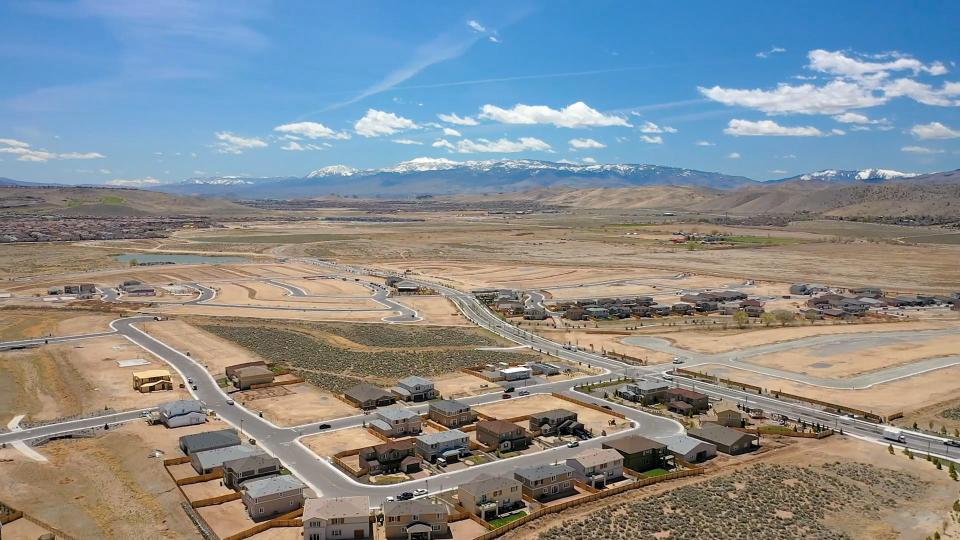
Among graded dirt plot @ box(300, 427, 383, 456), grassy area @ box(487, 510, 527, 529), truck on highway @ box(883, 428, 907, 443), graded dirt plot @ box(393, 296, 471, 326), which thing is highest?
truck on highway @ box(883, 428, 907, 443)

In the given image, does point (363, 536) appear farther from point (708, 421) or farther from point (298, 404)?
point (708, 421)

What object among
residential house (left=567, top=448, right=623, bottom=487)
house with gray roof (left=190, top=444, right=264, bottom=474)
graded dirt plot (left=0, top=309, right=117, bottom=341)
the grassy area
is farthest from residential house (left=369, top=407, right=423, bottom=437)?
graded dirt plot (left=0, top=309, right=117, bottom=341)

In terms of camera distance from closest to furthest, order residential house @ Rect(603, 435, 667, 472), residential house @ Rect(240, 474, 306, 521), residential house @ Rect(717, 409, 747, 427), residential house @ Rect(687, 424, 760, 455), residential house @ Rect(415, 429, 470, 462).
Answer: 1. residential house @ Rect(240, 474, 306, 521)
2. residential house @ Rect(603, 435, 667, 472)
3. residential house @ Rect(415, 429, 470, 462)
4. residential house @ Rect(687, 424, 760, 455)
5. residential house @ Rect(717, 409, 747, 427)

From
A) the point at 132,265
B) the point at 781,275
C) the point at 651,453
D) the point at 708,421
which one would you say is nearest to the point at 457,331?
the point at 708,421

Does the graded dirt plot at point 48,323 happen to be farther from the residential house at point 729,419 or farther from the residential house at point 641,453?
the residential house at point 729,419

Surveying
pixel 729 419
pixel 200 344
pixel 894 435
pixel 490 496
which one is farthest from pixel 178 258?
pixel 894 435

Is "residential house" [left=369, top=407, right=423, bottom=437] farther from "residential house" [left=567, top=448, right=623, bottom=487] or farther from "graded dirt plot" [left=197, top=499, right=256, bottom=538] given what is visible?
"graded dirt plot" [left=197, top=499, right=256, bottom=538]

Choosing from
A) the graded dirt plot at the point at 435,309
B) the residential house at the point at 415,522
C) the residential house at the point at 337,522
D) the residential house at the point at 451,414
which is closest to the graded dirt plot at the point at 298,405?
the residential house at the point at 451,414
